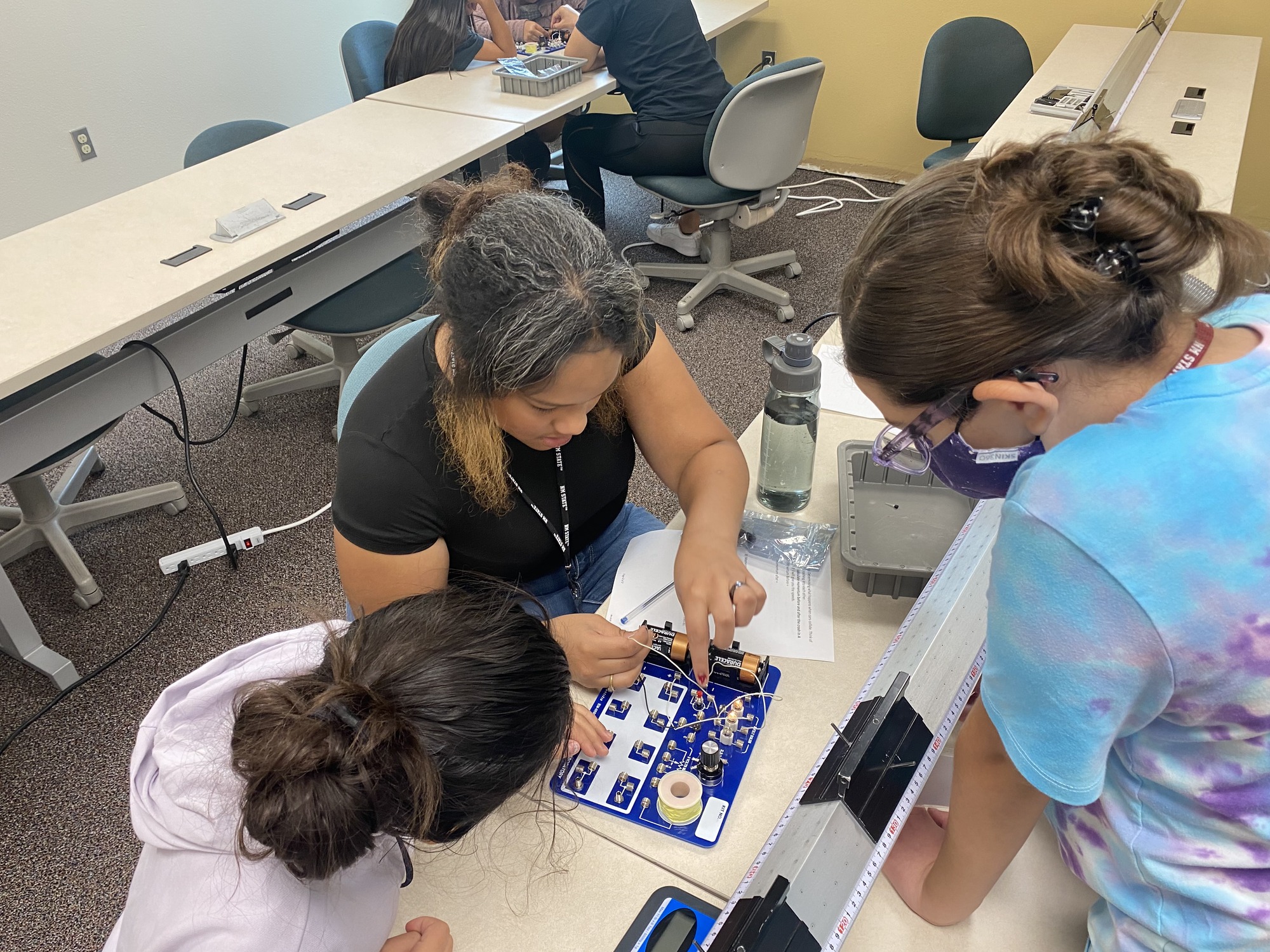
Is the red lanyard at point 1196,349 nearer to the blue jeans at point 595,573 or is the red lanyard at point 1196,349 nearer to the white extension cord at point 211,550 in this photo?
the blue jeans at point 595,573

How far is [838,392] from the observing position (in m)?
1.46

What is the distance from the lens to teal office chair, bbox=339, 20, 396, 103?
10.4ft

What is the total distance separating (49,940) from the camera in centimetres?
146

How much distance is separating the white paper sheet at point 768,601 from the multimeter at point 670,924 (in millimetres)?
311

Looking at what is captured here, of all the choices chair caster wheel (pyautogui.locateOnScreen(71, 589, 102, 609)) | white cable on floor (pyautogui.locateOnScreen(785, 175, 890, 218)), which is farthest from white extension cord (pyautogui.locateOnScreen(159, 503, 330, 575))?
white cable on floor (pyautogui.locateOnScreen(785, 175, 890, 218))

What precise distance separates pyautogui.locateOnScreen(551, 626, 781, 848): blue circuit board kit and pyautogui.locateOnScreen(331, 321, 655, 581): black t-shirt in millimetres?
313

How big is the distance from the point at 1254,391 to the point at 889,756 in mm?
418

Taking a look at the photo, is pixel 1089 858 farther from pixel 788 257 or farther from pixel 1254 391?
pixel 788 257

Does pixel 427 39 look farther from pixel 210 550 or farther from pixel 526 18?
pixel 210 550

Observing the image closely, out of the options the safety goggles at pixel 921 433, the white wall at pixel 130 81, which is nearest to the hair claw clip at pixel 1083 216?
the safety goggles at pixel 921 433

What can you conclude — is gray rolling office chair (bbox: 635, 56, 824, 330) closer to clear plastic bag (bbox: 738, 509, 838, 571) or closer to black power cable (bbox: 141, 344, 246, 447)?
black power cable (bbox: 141, 344, 246, 447)

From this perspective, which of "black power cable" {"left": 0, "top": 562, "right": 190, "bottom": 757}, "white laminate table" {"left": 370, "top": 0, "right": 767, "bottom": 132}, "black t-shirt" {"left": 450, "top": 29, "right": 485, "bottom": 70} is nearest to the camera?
"black power cable" {"left": 0, "top": 562, "right": 190, "bottom": 757}

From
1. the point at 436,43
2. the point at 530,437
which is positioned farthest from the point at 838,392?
the point at 436,43

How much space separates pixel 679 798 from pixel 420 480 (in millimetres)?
504
